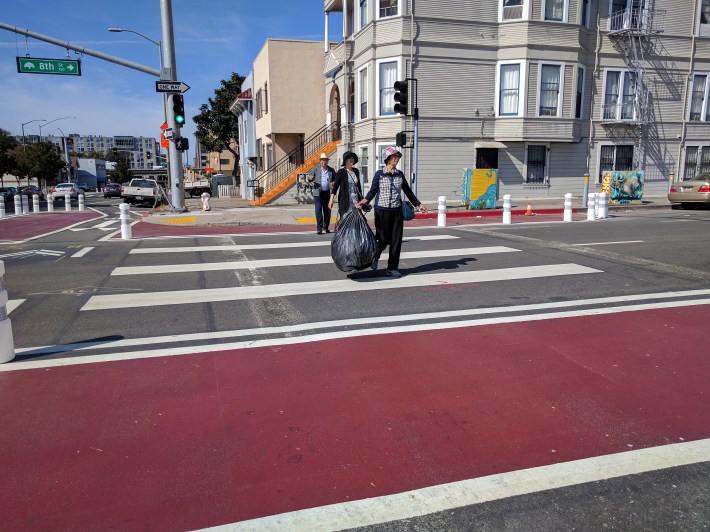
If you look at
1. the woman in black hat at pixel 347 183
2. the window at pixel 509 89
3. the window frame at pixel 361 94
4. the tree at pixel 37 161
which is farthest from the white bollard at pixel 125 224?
the tree at pixel 37 161

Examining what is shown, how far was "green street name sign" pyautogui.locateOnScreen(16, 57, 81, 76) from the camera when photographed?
736 inches

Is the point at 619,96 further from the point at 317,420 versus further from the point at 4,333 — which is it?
the point at 4,333

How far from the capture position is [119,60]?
1802cm

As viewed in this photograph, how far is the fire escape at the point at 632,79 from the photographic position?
75.1 feet

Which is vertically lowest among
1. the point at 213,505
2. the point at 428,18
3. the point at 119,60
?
the point at 213,505

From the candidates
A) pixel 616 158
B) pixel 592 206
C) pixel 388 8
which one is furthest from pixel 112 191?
pixel 592 206

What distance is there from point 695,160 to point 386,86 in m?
15.5

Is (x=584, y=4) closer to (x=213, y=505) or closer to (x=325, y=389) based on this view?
(x=325, y=389)

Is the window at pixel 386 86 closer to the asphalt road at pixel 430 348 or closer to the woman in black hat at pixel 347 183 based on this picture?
the asphalt road at pixel 430 348

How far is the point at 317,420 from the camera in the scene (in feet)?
11.9

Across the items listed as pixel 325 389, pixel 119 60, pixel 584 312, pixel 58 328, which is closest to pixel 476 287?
pixel 584 312

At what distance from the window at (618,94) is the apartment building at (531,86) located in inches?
1.7

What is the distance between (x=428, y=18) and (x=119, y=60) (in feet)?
37.5

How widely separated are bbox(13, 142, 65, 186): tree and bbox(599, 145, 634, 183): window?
2311 inches
